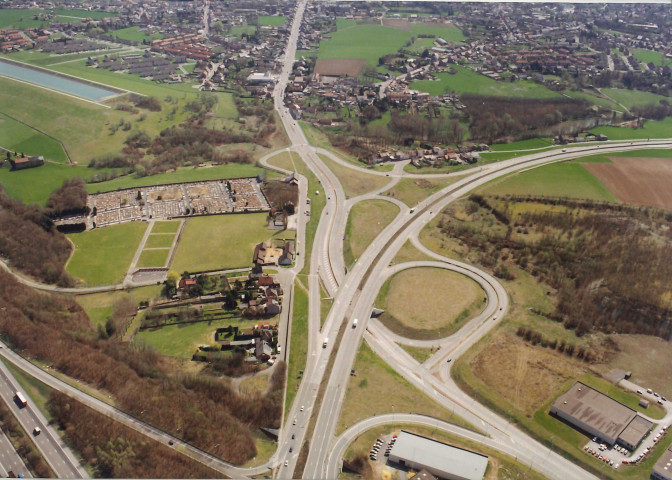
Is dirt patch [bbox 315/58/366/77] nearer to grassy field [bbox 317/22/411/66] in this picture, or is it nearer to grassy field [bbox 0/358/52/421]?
grassy field [bbox 317/22/411/66]

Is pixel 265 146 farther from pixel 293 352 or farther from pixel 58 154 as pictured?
pixel 293 352

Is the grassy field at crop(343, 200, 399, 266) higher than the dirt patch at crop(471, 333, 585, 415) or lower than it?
higher

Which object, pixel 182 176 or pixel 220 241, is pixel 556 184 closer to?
pixel 220 241

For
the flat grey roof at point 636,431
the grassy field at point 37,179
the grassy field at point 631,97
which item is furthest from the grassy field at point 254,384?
the grassy field at point 631,97

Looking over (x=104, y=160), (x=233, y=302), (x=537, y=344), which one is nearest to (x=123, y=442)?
(x=233, y=302)

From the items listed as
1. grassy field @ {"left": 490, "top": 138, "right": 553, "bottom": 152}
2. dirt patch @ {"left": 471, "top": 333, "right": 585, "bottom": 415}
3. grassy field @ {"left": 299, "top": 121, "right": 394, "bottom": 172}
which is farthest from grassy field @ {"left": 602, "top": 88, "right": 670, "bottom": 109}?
dirt patch @ {"left": 471, "top": 333, "right": 585, "bottom": 415}

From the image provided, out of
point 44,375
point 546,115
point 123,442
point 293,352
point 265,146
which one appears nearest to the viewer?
point 123,442
